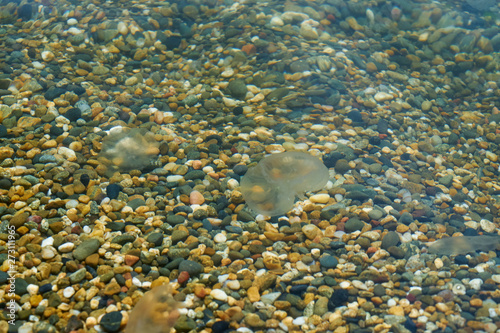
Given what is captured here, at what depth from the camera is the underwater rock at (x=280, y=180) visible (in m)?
2.96

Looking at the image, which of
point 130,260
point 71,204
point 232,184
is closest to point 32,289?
point 130,260

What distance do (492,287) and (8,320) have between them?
2808mm

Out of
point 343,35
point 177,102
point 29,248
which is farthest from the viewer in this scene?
point 343,35

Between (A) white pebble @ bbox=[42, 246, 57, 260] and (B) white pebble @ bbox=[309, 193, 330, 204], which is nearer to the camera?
(A) white pebble @ bbox=[42, 246, 57, 260]

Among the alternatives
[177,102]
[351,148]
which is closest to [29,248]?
[177,102]

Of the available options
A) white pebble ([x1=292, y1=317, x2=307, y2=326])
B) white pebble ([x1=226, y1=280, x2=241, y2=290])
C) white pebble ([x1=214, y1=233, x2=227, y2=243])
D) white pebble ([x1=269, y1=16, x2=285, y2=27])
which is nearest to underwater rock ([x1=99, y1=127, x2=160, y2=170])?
white pebble ([x1=214, y1=233, x2=227, y2=243])

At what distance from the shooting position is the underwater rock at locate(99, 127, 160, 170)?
322 centimetres

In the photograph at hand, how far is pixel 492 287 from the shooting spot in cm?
253

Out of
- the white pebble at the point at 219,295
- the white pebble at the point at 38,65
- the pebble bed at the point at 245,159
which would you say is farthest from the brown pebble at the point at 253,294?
the white pebble at the point at 38,65

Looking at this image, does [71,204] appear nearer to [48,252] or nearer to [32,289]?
[48,252]

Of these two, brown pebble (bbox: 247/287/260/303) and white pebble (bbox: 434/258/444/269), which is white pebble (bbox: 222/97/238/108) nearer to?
brown pebble (bbox: 247/287/260/303)

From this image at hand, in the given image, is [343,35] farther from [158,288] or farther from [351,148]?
[158,288]

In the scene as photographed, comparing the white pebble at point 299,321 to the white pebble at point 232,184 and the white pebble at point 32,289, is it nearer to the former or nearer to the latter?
the white pebble at point 232,184

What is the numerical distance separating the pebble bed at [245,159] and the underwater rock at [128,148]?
15 mm
